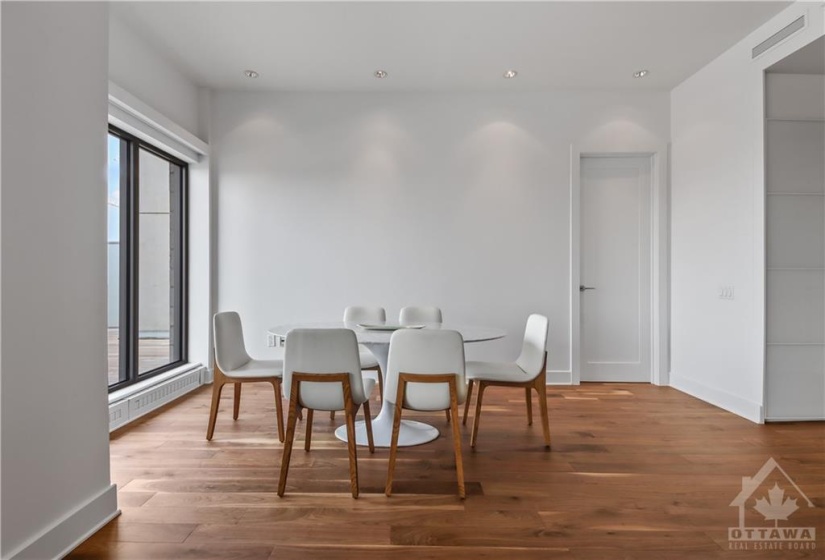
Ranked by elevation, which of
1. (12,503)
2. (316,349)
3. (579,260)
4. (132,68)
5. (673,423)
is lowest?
(673,423)

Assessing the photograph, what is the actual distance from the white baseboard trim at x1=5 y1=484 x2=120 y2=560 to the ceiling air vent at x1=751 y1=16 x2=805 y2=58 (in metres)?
4.86

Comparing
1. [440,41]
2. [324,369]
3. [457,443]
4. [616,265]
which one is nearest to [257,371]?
[324,369]

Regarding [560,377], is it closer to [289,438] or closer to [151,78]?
[289,438]

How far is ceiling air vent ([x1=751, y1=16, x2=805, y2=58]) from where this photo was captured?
129 inches

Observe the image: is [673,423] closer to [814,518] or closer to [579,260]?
[814,518]

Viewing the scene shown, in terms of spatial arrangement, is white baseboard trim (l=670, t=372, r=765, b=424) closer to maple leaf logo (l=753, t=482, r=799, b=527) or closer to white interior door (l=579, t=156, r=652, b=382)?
white interior door (l=579, t=156, r=652, b=382)

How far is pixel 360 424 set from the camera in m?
3.45

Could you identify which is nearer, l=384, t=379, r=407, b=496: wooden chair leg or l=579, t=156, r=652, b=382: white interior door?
l=384, t=379, r=407, b=496: wooden chair leg

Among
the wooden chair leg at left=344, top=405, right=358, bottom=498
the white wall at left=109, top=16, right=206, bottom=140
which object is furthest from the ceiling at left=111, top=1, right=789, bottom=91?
the wooden chair leg at left=344, top=405, right=358, bottom=498

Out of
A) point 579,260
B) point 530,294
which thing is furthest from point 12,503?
point 579,260

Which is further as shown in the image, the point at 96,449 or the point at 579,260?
the point at 579,260

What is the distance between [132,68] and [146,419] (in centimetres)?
267

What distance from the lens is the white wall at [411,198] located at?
194 inches

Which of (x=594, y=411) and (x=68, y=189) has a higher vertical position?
(x=68, y=189)
